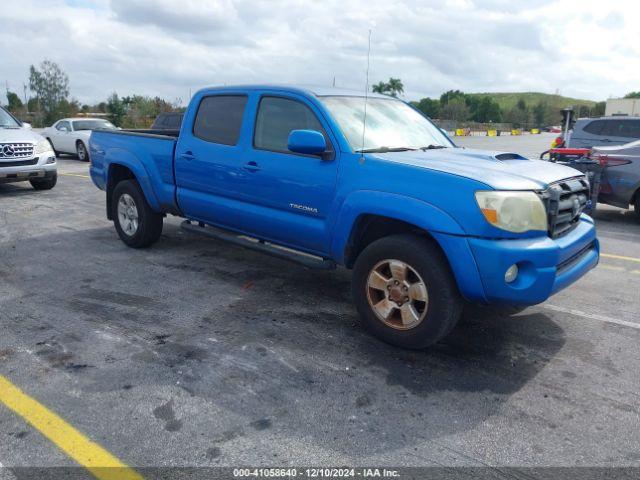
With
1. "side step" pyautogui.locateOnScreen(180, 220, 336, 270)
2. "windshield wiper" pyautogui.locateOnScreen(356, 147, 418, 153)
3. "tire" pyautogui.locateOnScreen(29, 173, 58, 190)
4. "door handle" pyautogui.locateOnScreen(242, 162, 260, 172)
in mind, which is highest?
"windshield wiper" pyautogui.locateOnScreen(356, 147, 418, 153)

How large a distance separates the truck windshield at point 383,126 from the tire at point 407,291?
2.92ft

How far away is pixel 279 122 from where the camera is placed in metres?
4.70

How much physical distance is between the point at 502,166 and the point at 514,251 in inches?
33.2

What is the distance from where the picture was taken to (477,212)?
337 cm

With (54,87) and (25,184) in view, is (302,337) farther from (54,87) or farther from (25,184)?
(54,87)

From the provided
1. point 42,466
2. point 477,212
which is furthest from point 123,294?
point 477,212

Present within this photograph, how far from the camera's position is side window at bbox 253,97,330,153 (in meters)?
4.48

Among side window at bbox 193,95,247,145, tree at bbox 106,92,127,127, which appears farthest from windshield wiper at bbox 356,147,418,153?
tree at bbox 106,92,127,127

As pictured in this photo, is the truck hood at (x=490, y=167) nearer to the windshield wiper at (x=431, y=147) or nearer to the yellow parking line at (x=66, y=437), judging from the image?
the windshield wiper at (x=431, y=147)

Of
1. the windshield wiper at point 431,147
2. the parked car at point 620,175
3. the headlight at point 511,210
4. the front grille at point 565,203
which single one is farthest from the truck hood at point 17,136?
the parked car at point 620,175

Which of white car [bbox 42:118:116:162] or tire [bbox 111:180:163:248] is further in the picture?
white car [bbox 42:118:116:162]

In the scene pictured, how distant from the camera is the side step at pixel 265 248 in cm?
440

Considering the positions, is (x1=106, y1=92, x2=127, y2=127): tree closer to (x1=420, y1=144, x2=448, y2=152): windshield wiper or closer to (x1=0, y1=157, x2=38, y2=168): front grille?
(x1=0, y1=157, x2=38, y2=168): front grille

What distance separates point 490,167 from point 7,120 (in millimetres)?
10405
